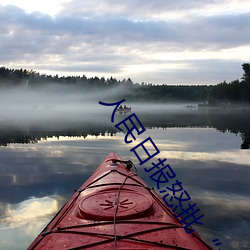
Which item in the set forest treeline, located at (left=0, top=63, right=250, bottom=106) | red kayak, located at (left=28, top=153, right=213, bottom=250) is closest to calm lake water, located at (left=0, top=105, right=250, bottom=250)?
red kayak, located at (left=28, top=153, right=213, bottom=250)

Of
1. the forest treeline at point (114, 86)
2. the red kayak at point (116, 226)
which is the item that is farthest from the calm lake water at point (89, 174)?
the forest treeline at point (114, 86)

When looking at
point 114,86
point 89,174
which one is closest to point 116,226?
point 89,174

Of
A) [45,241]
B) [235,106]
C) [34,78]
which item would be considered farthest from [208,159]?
[34,78]

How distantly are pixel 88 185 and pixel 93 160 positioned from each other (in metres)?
6.96

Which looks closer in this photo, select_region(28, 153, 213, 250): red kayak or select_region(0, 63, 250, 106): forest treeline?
select_region(28, 153, 213, 250): red kayak

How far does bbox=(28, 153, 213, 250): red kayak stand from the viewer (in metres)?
4.17

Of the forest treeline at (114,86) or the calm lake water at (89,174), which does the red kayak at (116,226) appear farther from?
the forest treeline at (114,86)

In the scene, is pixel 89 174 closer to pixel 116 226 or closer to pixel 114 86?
pixel 116 226

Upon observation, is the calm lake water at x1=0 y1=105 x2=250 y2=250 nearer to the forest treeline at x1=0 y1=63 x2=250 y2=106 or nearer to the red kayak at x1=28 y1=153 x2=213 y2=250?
the red kayak at x1=28 y1=153 x2=213 y2=250

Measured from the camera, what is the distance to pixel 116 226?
4.61 m

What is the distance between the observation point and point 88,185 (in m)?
7.20

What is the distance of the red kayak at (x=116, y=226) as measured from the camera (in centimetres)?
417

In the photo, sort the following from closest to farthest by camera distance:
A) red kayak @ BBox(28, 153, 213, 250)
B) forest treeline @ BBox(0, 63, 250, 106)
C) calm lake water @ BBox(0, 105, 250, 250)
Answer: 1. red kayak @ BBox(28, 153, 213, 250)
2. calm lake water @ BBox(0, 105, 250, 250)
3. forest treeline @ BBox(0, 63, 250, 106)

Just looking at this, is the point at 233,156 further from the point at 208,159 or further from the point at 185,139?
the point at 185,139
